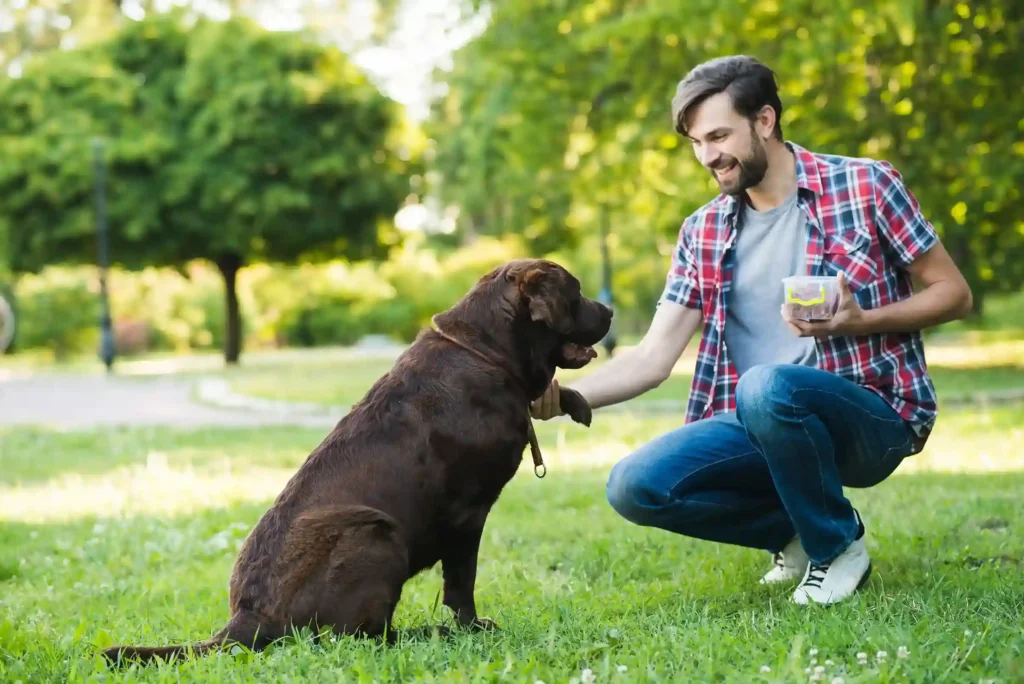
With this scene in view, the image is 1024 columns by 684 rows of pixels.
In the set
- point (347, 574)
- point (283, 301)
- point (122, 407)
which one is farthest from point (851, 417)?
point (283, 301)

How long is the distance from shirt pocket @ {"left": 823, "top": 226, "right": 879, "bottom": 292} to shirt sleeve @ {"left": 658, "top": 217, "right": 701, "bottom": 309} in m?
0.58

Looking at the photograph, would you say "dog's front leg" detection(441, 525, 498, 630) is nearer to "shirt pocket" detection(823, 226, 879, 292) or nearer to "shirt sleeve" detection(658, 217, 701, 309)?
"shirt sleeve" detection(658, 217, 701, 309)

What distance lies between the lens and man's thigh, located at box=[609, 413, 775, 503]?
4.29 metres

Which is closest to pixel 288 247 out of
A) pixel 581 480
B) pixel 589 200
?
pixel 589 200

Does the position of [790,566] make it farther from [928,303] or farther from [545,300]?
[545,300]

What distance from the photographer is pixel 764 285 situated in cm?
450

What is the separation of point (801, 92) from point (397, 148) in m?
15.2

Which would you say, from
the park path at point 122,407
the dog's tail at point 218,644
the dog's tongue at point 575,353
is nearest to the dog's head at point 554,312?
the dog's tongue at point 575,353

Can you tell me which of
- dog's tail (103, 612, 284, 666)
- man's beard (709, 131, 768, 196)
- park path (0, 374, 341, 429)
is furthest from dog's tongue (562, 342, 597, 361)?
park path (0, 374, 341, 429)

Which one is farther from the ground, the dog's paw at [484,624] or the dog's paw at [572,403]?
the dog's paw at [572,403]

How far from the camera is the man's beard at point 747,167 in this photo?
4.32 metres

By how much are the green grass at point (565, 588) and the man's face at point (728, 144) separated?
1.57 meters

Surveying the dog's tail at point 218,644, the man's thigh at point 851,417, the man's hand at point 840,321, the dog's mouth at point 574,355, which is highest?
the man's hand at point 840,321

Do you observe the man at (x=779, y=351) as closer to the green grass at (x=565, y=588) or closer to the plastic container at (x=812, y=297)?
the plastic container at (x=812, y=297)
